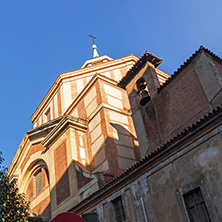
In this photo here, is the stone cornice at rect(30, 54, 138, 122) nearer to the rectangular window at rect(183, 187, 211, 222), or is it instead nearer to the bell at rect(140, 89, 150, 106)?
the bell at rect(140, 89, 150, 106)

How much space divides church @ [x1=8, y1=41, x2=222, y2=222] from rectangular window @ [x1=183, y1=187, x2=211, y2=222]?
0.09ft

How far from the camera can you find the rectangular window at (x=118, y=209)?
1102 cm

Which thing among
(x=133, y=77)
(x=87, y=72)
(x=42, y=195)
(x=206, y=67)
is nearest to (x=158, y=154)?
(x=206, y=67)

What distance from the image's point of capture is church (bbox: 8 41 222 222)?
864cm

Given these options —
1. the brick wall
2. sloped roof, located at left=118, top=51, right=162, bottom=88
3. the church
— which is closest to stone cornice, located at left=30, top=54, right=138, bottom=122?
the church

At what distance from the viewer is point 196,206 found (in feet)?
28.1

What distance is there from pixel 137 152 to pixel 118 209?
649cm

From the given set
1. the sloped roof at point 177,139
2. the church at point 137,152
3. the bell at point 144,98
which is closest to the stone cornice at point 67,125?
the church at point 137,152

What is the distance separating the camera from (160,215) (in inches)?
366

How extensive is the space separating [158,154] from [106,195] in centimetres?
341

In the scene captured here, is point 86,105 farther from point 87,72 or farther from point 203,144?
point 203,144

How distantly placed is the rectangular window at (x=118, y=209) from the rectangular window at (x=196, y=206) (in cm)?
313

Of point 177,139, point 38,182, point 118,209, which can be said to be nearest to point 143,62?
point 177,139

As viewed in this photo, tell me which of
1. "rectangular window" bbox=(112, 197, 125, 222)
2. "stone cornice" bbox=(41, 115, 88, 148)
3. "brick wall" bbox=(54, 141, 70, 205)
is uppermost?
"stone cornice" bbox=(41, 115, 88, 148)
